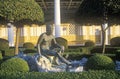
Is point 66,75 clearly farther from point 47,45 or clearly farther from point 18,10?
point 18,10

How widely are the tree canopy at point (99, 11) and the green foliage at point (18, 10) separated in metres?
2.94

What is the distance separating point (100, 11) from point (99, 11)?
0.08 meters

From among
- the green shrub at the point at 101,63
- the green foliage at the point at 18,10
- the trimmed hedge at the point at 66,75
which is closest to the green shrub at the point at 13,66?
the trimmed hedge at the point at 66,75

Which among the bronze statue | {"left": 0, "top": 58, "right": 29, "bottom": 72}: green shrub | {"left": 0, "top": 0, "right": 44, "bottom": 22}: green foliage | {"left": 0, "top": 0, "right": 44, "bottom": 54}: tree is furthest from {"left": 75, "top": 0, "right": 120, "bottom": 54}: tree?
{"left": 0, "top": 58, "right": 29, "bottom": 72}: green shrub

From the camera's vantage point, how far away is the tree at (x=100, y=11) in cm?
1819

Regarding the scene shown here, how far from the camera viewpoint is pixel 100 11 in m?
18.7

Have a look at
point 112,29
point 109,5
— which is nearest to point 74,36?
point 112,29

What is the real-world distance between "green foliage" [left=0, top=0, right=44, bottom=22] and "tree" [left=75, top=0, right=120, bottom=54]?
2.95 meters

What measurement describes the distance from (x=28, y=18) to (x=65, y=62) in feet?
22.5

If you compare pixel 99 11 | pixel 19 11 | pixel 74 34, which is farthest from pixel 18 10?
pixel 74 34

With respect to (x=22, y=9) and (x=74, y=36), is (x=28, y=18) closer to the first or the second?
(x=22, y=9)

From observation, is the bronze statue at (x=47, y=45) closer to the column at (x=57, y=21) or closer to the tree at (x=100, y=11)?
the tree at (x=100, y=11)

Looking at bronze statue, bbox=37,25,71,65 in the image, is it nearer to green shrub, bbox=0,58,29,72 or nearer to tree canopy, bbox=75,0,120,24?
green shrub, bbox=0,58,29,72

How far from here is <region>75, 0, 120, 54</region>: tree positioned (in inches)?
716
